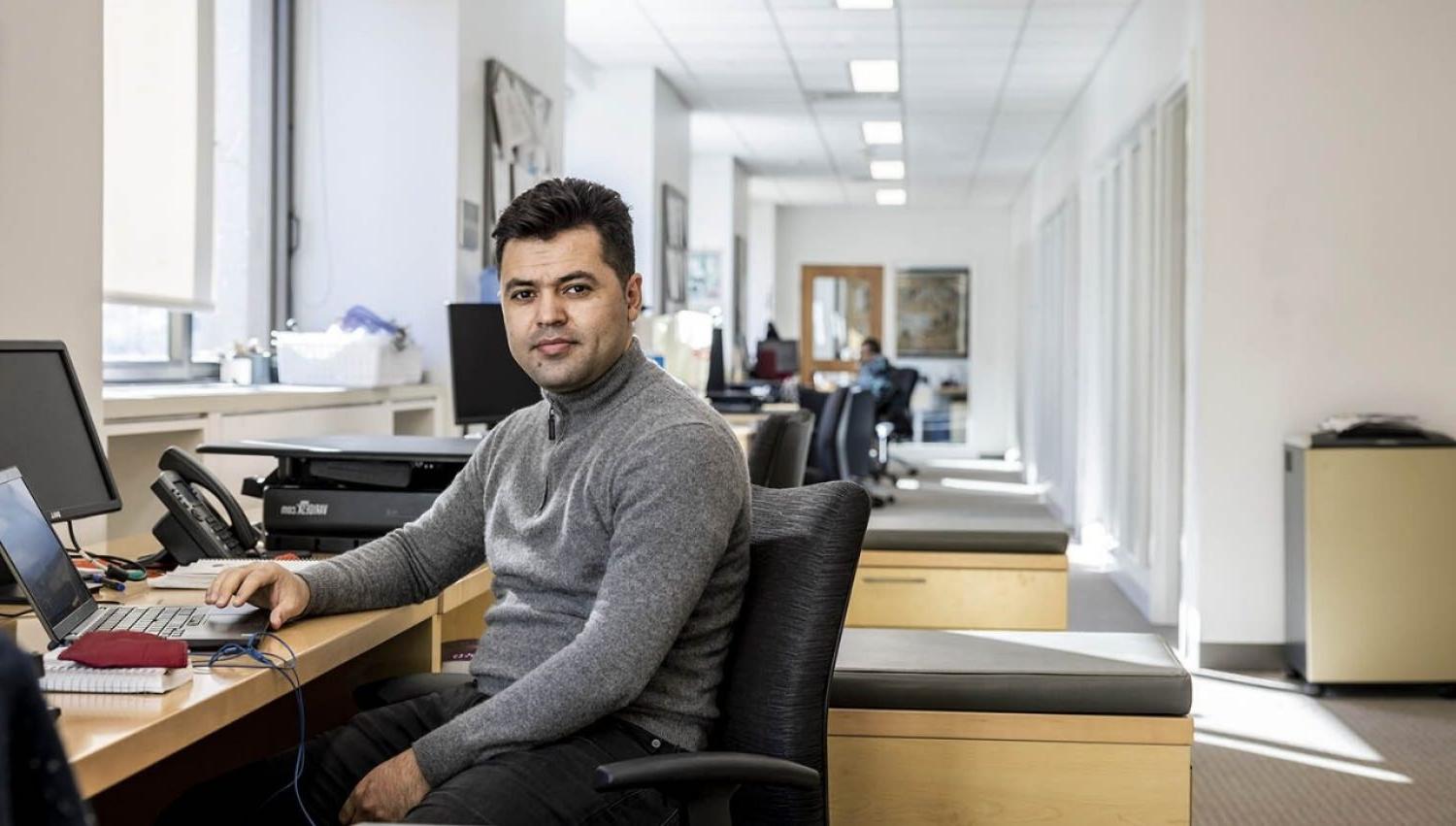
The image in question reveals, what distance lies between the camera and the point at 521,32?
6.07 metres

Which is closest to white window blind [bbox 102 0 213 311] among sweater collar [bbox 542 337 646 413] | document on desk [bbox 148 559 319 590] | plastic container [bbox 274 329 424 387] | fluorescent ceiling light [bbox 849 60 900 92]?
plastic container [bbox 274 329 424 387]

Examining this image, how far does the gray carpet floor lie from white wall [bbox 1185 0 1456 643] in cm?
52

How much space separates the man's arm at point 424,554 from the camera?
2107mm

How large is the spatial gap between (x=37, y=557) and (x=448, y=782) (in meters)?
0.55

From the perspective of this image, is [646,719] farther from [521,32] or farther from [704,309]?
[704,309]

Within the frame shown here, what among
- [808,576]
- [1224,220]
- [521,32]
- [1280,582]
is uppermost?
[521,32]

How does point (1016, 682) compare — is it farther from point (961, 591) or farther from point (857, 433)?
point (857, 433)

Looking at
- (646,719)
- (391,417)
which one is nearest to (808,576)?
(646,719)

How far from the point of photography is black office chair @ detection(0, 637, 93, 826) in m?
0.63

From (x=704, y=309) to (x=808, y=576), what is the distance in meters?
10.8

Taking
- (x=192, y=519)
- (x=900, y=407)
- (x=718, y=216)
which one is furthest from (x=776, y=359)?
(x=192, y=519)

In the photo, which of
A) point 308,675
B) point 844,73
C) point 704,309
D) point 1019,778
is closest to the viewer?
point 308,675

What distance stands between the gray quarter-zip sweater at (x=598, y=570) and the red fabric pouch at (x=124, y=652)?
1.12 ft

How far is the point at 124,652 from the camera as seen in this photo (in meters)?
1.54
